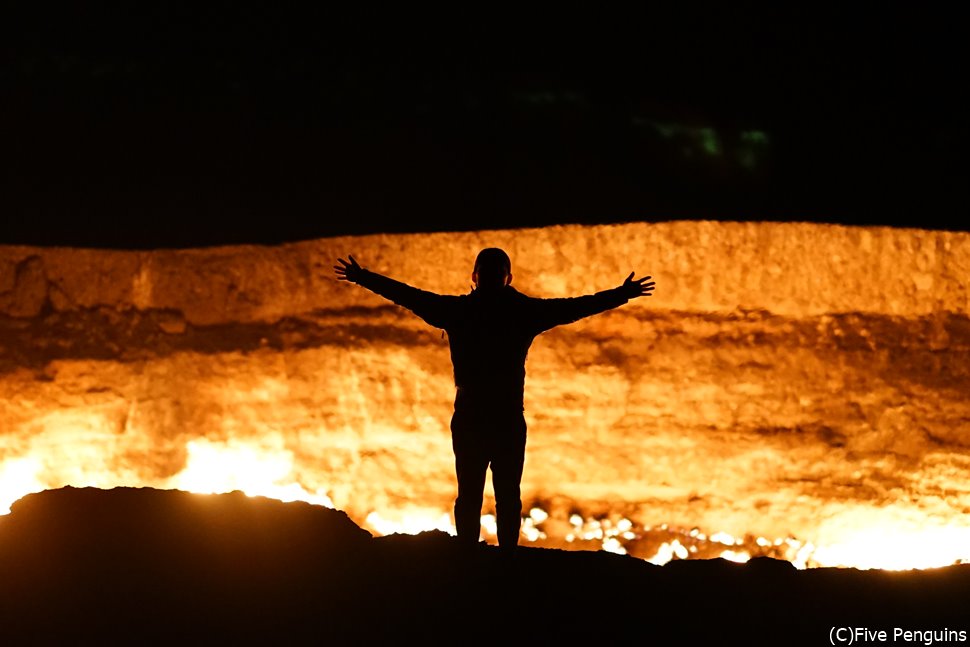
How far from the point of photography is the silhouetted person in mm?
3213

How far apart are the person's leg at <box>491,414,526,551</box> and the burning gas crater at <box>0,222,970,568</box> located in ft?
6.91

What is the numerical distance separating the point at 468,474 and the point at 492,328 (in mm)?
593

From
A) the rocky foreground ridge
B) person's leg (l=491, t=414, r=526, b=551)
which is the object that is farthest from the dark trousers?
the rocky foreground ridge

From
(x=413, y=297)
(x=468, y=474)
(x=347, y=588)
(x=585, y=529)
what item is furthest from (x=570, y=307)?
(x=585, y=529)

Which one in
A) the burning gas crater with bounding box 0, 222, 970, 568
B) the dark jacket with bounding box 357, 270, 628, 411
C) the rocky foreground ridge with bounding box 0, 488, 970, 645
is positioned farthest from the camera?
the burning gas crater with bounding box 0, 222, 970, 568

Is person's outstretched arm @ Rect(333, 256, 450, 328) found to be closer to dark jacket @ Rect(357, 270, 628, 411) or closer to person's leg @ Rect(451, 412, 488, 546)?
dark jacket @ Rect(357, 270, 628, 411)

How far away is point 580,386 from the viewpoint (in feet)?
17.7

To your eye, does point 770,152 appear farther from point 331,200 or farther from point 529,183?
point 331,200

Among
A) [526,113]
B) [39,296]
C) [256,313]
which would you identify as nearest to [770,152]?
[526,113]

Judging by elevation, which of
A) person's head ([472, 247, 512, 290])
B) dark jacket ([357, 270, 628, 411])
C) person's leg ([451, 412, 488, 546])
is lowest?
person's leg ([451, 412, 488, 546])

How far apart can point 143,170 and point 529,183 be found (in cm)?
328

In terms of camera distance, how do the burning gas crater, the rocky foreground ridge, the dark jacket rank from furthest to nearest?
the burning gas crater → the dark jacket → the rocky foreground ridge

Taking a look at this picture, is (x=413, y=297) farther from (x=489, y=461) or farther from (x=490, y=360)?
(x=489, y=461)

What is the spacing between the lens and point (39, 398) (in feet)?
18.3
